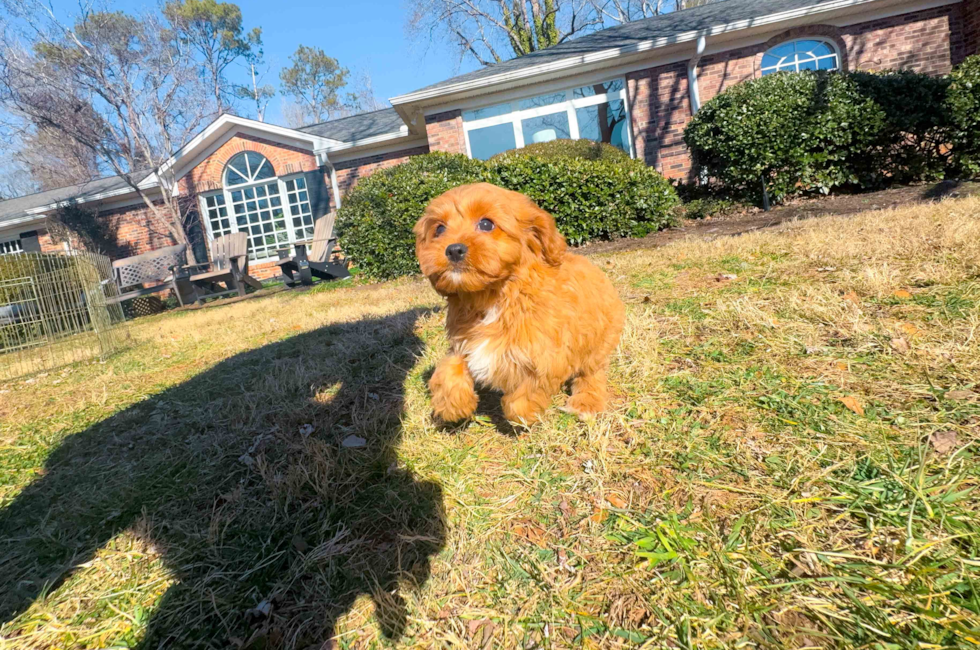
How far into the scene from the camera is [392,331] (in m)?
4.46

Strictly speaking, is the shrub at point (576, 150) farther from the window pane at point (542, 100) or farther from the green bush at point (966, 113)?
the green bush at point (966, 113)

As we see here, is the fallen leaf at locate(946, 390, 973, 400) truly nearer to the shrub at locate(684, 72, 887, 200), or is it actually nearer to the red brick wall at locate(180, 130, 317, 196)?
the shrub at locate(684, 72, 887, 200)

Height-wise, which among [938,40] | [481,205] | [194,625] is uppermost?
[938,40]

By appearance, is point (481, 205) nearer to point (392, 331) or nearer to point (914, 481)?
point (914, 481)

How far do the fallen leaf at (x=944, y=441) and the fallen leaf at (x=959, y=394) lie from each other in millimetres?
304

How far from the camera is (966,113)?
8.59 metres

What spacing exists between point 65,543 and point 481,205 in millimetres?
2435

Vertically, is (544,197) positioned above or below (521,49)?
below

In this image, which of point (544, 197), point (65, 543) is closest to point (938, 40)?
point (544, 197)

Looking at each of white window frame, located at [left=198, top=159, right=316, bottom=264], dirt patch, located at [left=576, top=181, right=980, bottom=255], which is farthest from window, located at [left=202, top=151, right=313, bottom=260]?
dirt patch, located at [left=576, top=181, right=980, bottom=255]

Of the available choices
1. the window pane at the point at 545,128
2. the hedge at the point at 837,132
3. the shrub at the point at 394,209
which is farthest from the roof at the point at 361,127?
the hedge at the point at 837,132

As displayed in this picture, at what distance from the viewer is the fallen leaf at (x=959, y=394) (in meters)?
2.02

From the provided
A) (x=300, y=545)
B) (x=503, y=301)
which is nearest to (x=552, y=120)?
(x=503, y=301)

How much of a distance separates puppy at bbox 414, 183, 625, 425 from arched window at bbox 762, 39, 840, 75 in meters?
14.1
